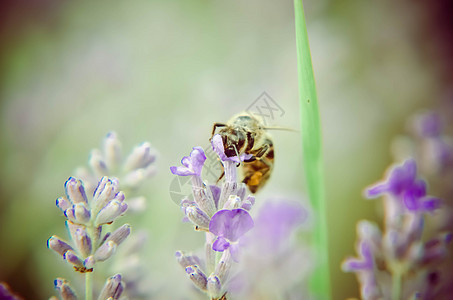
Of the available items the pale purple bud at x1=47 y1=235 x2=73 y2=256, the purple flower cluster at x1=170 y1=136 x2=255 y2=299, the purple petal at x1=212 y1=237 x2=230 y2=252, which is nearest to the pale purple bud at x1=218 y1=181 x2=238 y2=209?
the purple flower cluster at x1=170 y1=136 x2=255 y2=299

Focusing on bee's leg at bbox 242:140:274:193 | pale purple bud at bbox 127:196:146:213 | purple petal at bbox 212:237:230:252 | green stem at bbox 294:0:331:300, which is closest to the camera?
purple petal at bbox 212:237:230:252

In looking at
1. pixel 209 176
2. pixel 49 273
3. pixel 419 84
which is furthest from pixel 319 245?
pixel 419 84

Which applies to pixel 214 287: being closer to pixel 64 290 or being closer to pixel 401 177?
pixel 64 290

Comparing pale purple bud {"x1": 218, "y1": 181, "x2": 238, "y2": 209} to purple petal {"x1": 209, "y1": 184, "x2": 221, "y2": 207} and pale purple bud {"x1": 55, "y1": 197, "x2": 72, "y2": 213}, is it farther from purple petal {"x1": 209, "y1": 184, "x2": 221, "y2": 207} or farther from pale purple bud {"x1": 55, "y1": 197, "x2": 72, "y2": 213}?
pale purple bud {"x1": 55, "y1": 197, "x2": 72, "y2": 213}

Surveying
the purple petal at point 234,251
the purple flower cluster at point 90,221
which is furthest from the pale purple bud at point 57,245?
the purple petal at point 234,251

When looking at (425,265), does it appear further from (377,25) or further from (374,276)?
(377,25)

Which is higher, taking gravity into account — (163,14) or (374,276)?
(163,14)
